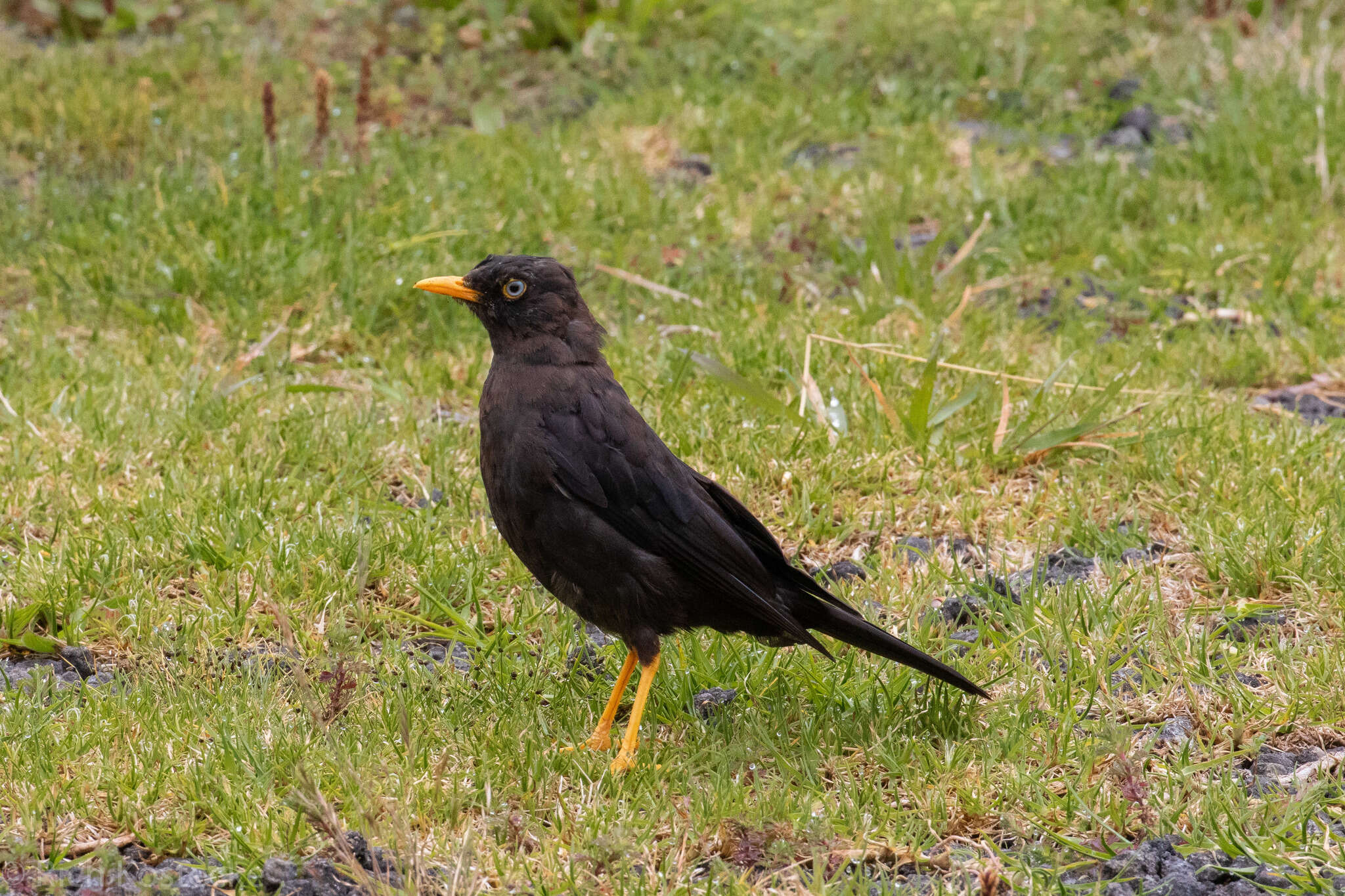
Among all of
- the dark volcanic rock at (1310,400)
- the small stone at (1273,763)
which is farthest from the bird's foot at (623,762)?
the dark volcanic rock at (1310,400)

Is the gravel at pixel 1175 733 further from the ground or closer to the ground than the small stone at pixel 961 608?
further from the ground

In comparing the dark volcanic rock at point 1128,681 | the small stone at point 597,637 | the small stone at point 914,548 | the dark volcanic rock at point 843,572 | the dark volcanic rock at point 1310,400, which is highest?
the dark volcanic rock at point 1128,681

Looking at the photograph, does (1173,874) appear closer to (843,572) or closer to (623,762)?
(623,762)

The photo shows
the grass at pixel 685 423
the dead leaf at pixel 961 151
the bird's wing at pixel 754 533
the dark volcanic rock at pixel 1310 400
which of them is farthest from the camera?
the dead leaf at pixel 961 151

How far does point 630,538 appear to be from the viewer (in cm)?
376

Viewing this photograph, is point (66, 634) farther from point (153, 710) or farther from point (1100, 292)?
point (1100, 292)

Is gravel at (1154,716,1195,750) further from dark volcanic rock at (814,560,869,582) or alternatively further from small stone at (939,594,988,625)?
dark volcanic rock at (814,560,869,582)

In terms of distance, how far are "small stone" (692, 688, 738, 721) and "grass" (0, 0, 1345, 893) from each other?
0.04 meters

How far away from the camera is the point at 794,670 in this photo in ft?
13.5

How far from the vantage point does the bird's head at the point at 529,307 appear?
13.2 ft

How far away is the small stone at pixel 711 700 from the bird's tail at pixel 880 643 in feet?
1.39

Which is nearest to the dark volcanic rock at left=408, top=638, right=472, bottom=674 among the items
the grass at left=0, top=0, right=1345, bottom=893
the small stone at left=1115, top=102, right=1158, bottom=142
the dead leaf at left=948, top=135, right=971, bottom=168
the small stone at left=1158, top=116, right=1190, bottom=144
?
the grass at left=0, top=0, right=1345, bottom=893

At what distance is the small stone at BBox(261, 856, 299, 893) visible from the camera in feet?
9.86

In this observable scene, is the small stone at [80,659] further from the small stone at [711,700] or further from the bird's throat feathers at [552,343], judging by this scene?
the small stone at [711,700]
